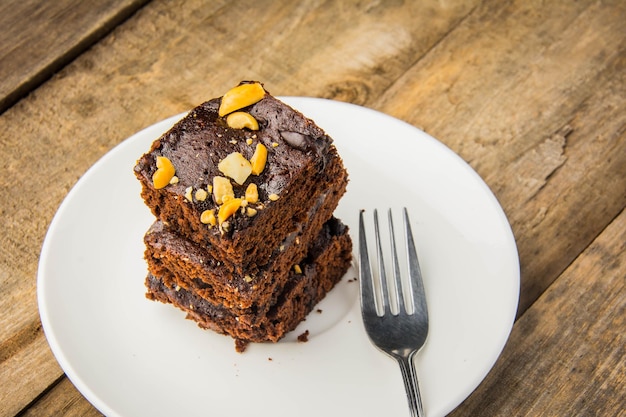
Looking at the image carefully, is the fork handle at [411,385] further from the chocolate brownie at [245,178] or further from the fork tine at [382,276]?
the chocolate brownie at [245,178]

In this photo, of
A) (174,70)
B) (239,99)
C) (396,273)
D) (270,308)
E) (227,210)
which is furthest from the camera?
(174,70)

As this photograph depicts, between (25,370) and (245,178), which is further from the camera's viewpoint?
(25,370)

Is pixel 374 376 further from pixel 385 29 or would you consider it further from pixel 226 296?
pixel 385 29

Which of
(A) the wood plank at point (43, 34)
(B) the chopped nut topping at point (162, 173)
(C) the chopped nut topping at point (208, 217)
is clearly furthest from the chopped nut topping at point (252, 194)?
(A) the wood plank at point (43, 34)

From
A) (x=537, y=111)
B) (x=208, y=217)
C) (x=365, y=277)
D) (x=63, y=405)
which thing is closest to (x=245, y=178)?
(x=208, y=217)

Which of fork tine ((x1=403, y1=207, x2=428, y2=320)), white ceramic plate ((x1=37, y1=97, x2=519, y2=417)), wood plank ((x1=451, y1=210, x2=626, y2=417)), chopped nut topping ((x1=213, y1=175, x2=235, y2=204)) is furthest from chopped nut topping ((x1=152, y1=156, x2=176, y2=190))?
wood plank ((x1=451, y1=210, x2=626, y2=417))

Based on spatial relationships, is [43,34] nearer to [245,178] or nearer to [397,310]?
[245,178]

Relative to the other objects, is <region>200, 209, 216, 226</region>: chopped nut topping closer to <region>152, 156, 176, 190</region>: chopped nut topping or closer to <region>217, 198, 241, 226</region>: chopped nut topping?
<region>217, 198, 241, 226</region>: chopped nut topping
